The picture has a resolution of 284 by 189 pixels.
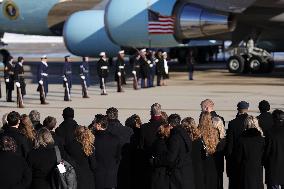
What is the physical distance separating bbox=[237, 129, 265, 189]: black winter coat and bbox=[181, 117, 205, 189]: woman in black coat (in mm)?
598

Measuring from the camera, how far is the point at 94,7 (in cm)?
4066

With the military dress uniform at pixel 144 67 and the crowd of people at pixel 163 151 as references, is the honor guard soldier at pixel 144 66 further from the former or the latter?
the crowd of people at pixel 163 151

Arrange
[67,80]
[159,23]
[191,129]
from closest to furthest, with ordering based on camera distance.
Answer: [191,129]
[67,80]
[159,23]

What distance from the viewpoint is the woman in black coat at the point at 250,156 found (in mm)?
11367

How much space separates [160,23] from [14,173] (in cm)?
2661

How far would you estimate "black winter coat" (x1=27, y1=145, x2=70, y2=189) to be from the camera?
992cm

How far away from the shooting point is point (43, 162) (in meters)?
9.95

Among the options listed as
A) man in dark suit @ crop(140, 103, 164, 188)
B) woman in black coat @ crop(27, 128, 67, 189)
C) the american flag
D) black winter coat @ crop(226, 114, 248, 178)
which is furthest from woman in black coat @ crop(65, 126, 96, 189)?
the american flag

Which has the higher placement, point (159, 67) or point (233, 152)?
point (159, 67)

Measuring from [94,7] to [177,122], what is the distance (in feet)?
98.2

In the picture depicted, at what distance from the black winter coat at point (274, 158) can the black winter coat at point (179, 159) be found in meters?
1.53

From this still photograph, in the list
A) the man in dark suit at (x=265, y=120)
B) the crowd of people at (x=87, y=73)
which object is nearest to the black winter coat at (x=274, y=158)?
the man in dark suit at (x=265, y=120)

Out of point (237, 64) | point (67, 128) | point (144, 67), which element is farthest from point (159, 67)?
point (67, 128)

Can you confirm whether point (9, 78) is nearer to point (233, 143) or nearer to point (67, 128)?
point (67, 128)
